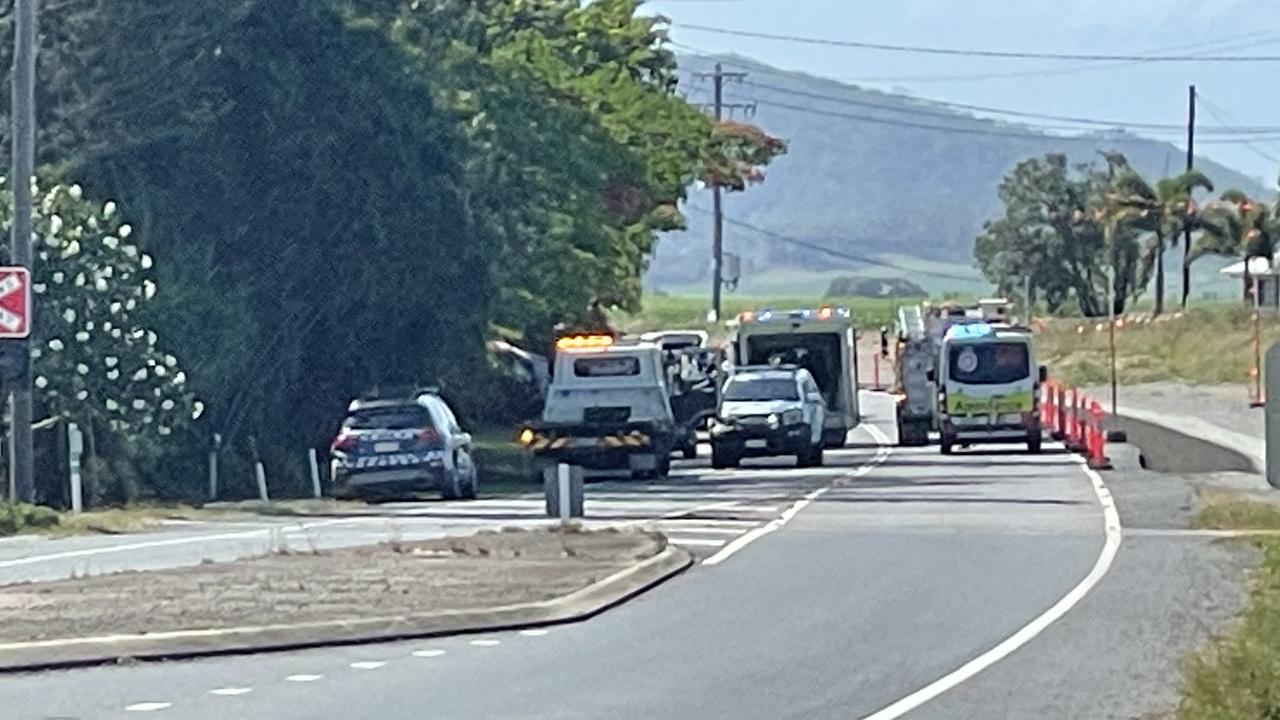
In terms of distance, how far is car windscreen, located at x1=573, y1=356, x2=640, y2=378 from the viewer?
47812mm

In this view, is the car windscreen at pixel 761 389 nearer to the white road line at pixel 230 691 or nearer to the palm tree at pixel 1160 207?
the white road line at pixel 230 691

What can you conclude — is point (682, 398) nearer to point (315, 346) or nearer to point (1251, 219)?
point (315, 346)

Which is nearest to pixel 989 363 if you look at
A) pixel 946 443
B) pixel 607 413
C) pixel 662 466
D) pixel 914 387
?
pixel 946 443

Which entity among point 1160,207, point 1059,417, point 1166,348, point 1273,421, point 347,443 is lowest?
point 1059,417

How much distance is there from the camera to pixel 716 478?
4616 centimetres

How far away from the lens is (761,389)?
50.6 meters

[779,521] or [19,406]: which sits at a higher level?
[19,406]

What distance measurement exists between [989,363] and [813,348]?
4.73 metres

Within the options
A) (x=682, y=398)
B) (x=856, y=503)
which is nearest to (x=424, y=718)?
(x=856, y=503)

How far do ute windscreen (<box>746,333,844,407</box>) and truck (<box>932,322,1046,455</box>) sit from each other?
3.12m

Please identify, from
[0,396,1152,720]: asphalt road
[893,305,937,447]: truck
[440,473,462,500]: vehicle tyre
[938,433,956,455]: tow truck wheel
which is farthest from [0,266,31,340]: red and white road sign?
[893,305,937,447]: truck

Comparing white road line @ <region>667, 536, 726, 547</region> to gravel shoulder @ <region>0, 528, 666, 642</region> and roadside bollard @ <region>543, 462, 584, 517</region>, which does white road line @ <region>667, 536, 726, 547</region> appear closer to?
gravel shoulder @ <region>0, 528, 666, 642</region>

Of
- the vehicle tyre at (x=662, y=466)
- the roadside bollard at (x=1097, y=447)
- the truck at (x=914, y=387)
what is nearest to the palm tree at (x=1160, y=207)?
the truck at (x=914, y=387)

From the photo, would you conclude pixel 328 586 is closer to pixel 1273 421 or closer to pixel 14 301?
pixel 1273 421
